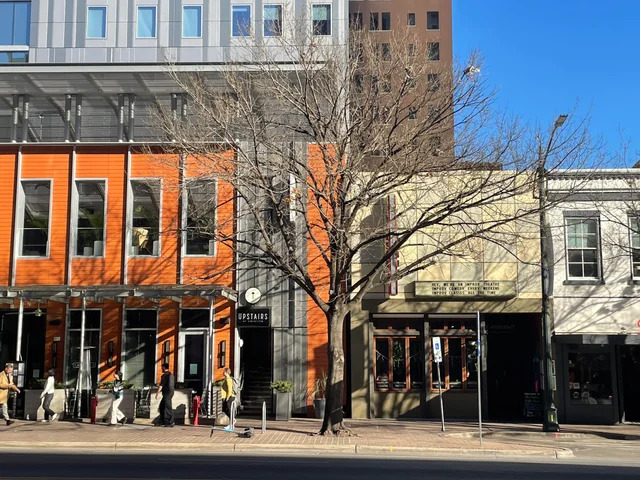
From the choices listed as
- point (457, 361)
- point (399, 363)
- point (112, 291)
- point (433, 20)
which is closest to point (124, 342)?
point (112, 291)

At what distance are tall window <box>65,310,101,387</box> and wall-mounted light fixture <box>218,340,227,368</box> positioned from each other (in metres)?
3.98

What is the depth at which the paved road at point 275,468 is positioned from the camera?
1126cm

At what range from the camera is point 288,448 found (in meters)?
15.6

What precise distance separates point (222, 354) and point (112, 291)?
4.40 m

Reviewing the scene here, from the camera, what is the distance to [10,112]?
85.9 ft

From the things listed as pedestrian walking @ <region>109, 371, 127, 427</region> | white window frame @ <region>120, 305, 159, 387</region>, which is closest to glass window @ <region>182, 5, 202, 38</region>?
white window frame @ <region>120, 305, 159, 387</region>

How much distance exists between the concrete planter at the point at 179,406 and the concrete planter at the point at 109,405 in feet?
1.89

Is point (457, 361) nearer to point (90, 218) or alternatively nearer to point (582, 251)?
point (582, 251)

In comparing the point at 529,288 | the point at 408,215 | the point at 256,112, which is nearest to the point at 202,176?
the point at 256,112

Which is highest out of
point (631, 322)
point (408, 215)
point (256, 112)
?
point (256, 112)

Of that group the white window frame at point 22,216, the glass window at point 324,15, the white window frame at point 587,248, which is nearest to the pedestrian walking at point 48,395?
the white window frame at point 22,216

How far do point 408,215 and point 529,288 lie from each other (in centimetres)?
487

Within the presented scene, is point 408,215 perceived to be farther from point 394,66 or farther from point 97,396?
point 97,396

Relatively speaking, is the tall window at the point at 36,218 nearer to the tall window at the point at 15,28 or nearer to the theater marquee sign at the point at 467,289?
the theater marquee sign at the point at 467,289
